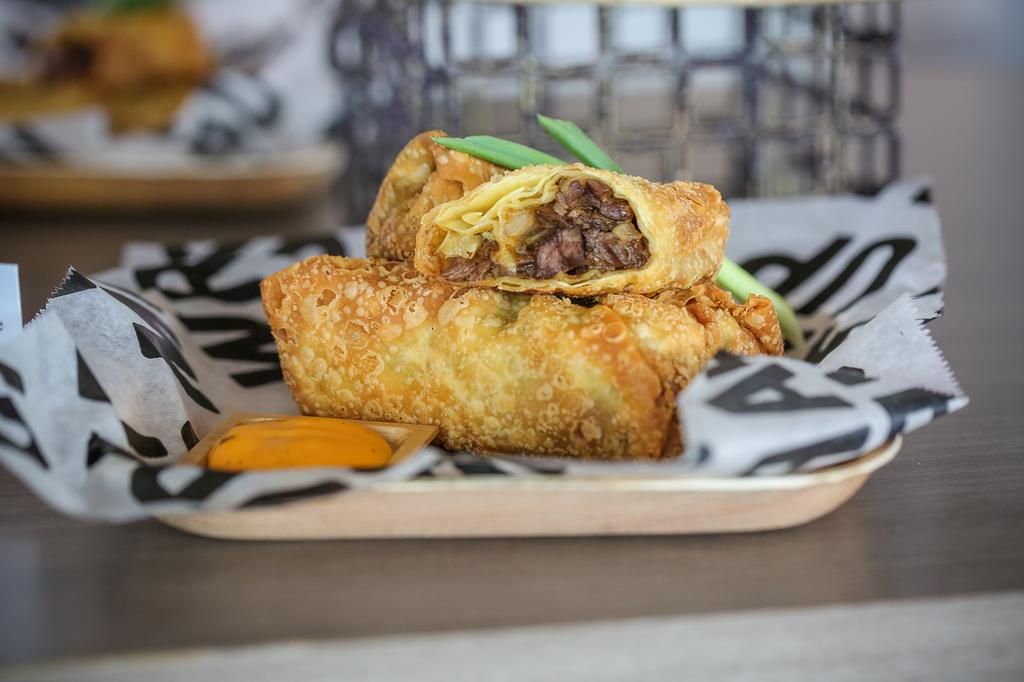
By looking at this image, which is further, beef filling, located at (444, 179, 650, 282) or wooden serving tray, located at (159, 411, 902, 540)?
beef filling, located at (444, 179, 650, 282)

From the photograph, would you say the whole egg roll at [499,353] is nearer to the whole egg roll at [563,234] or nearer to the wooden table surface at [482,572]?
the whole egg roll at [563,234]

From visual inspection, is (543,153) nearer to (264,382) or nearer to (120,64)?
(264,382)

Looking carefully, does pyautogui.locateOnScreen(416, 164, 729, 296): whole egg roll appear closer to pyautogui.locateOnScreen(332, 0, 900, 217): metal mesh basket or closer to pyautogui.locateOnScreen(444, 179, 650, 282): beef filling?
pyautogui.locateOnScreen(444, 179, 650, 282): beef filling

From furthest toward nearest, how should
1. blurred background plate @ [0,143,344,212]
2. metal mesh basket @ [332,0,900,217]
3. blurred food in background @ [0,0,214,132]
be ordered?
blurred food in background @ [0,0,214,132] < blurred background plate @ [0,143,344,212] < metal mesh basket @ [332,0,900,217]

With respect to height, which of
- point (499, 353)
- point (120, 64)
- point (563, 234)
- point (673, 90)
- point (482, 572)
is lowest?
point (482, 572)

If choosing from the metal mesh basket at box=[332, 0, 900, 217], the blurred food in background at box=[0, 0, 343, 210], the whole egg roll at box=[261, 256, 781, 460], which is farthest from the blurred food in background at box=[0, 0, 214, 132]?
the whole egg roll at box=[261, 256, 781, 460]

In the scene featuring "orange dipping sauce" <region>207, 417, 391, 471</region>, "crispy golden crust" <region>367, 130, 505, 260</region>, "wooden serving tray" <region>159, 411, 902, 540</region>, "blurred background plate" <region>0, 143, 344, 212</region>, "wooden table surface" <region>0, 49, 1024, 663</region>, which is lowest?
"wooden table surface" <region>0, 49, 1024, 663</region>

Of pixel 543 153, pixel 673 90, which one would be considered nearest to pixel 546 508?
pixel 543 153
